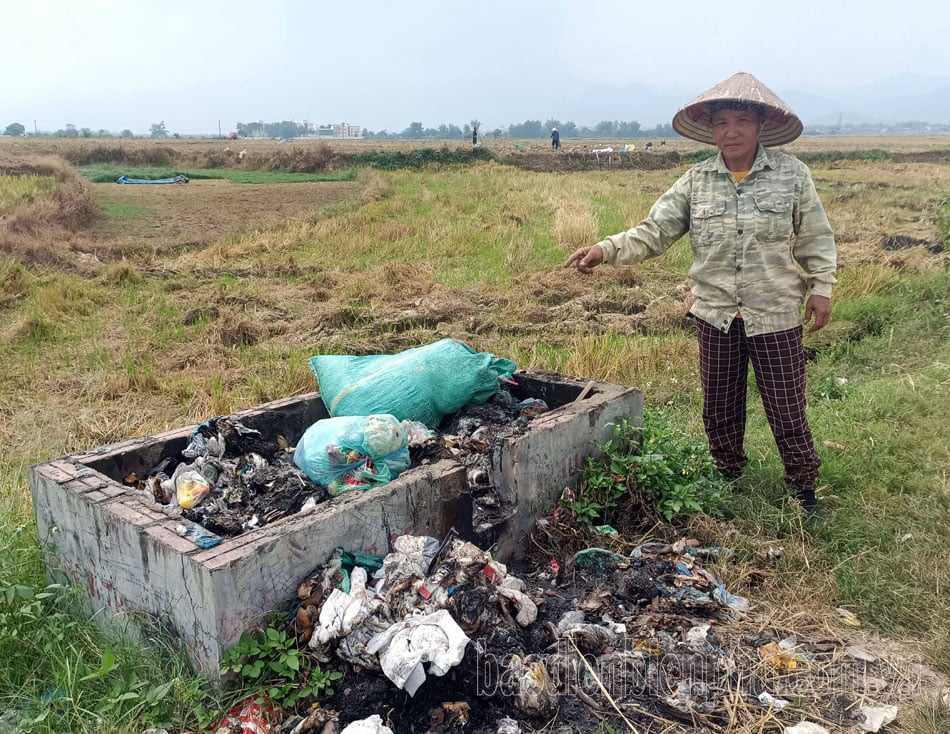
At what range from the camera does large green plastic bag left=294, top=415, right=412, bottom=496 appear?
2.89m

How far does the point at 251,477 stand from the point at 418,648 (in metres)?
1.07

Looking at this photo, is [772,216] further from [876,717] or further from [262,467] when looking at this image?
[262,467]

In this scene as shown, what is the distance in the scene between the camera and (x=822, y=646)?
2572mm

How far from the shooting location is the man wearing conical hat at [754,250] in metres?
3.19

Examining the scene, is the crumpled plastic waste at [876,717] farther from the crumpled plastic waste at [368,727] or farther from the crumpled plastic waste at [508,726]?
the crumpled plastic waste at [368,727]

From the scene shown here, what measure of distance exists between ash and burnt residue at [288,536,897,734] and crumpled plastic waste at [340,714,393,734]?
64 mm

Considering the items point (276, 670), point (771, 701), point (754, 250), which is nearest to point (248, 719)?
point (276, 670)

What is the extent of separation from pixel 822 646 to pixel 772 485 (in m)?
1.13

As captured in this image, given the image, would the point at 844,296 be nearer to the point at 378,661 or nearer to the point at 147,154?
the point at 378,661

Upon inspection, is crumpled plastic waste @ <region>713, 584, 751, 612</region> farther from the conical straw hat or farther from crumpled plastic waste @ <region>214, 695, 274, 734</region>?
the conical straw hat

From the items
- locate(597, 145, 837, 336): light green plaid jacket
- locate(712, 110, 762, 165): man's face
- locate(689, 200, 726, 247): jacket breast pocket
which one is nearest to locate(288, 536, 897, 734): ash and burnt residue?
locate(597, 145, 837, 336): light green plaid jacket

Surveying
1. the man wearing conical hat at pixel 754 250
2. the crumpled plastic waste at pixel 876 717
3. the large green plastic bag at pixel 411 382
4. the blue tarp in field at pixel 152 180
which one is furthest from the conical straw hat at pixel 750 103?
the blue tarp in field at pixel 152 180

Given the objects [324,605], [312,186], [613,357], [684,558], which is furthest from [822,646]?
[312,186]

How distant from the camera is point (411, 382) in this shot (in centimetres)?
343
